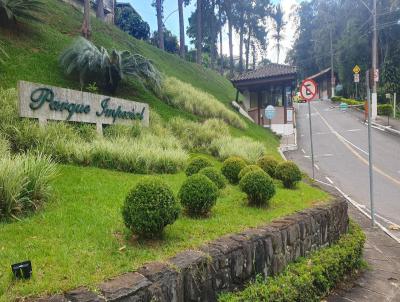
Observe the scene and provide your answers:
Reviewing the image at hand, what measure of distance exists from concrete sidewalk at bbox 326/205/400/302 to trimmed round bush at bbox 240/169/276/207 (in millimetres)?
1958

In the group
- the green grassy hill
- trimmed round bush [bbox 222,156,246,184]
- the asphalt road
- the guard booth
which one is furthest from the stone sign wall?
the guard booth

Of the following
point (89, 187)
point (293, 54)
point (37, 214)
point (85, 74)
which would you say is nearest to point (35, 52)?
point (85, 74)

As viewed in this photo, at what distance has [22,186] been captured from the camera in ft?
17.4

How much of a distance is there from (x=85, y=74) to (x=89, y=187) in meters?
8.88

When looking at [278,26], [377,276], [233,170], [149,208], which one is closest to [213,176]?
[233,170]

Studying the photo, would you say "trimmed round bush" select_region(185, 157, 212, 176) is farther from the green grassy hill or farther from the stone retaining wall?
the green grassy hill

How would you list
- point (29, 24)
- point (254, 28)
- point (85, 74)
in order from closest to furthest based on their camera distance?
point (85, 74) → point (29, 24) → point (254, 28)

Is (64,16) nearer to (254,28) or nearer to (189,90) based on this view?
(189,90)

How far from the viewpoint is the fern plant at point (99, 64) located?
46.8 feet

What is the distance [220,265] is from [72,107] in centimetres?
686

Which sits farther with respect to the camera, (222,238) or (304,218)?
(304,218)

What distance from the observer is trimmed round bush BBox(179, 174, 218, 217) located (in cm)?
578

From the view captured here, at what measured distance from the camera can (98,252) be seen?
4203 mm

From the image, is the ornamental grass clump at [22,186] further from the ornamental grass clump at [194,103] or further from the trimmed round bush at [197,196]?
the ornamental grass clump at [194,103]
